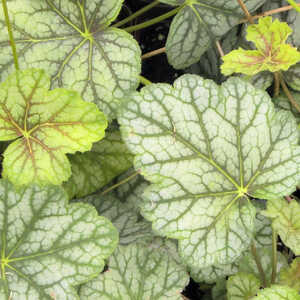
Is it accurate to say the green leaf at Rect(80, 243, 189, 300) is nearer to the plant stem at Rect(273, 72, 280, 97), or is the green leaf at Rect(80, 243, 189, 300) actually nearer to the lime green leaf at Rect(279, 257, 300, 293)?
the lime green leaf at Rect(279, 257, 300, 293)

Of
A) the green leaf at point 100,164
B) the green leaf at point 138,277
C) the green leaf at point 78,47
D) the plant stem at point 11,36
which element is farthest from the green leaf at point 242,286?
the plant stem at point 11,36

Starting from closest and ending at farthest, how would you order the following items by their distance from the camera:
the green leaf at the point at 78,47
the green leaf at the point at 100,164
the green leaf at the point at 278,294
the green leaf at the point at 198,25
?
the green leaf at the point at 278,294 < the green leaf at the point at 78,47 < the green leaf at the point at 198,25 < the green leaf at the point at 100,164

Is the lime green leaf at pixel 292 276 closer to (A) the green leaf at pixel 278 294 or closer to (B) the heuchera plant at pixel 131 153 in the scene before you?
(B) the heuchera plant at pixel 131 153

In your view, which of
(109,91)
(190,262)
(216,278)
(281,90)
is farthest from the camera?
(281,90)

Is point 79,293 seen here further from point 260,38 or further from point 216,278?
point 260,38

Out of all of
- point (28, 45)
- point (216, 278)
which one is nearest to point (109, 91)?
point (28, 45)

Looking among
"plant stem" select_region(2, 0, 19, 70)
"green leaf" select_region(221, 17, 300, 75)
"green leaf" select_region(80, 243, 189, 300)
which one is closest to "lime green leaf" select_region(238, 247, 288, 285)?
"green leaf" select_region(80, 243, 189, 300)
